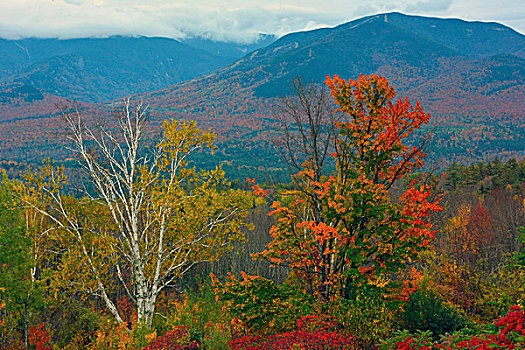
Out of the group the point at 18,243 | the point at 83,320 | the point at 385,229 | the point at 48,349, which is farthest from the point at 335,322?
the point at 83,320

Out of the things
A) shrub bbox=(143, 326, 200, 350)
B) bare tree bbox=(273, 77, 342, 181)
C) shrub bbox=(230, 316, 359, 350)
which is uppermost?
bare tree bbox=(273, 77, 342, 181)

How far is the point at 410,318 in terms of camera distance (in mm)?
10117

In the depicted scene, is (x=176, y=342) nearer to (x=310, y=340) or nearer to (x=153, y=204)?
(x=310, y=340)

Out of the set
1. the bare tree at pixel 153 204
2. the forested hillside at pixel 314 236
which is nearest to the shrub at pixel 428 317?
the forested hillside at pixel 314 236

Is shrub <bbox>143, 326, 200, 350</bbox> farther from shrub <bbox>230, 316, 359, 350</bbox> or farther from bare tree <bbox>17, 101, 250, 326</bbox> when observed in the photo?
bare tree <bbox>17, 101, 250, 326</bbox>

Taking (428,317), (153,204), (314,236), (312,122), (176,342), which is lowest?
(176,342)

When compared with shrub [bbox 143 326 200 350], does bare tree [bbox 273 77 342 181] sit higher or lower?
higher

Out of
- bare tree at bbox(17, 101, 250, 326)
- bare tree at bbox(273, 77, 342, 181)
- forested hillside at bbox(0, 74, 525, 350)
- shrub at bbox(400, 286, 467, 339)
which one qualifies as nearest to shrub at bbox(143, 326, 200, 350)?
forested hillside at bbox(0, 74, 525, 350)

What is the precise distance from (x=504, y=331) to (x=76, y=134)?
12759 millimetres

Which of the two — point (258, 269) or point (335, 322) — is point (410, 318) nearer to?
point (335, 322)

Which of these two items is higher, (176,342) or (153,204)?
(153,204)

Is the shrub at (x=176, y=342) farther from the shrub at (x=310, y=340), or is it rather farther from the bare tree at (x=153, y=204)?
the bare tree at (x=153, y=204)

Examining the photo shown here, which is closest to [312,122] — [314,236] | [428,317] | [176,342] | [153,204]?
[314,236]

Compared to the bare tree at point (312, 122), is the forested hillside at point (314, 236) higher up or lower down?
lower down
